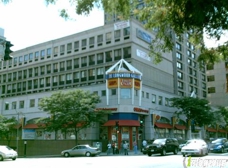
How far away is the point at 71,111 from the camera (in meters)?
40.0

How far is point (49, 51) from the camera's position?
2628 inches

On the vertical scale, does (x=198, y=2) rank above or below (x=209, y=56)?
above

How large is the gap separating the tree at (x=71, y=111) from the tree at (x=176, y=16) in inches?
1268

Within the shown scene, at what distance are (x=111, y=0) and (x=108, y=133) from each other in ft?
131

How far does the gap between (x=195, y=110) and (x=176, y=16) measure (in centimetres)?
4653

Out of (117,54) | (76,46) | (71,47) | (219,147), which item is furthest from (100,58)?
(219,147)

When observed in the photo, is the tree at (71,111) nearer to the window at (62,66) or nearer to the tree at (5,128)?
the tree at (5,128)

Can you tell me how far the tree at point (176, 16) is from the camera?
6.03 metres

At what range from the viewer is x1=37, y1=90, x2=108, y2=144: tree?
39.6 m

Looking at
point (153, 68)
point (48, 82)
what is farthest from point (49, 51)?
point (153, 68)

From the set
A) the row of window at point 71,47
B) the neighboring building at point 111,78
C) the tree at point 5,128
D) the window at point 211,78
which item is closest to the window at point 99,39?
the row of window at point 71,47

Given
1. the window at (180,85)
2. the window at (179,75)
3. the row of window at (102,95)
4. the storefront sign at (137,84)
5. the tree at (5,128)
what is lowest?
the tree at (5,128)

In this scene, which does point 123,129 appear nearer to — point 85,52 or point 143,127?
point 143,127

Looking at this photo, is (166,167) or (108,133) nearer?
(166,167)
